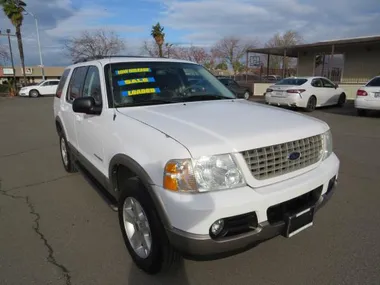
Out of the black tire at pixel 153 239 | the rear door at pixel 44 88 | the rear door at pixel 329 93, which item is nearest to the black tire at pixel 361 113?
the rear door at pixel 329 93

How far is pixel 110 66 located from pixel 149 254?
2.13m

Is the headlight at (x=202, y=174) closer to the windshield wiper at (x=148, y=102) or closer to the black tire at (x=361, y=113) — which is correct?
the windshield wiper at (x=148, y=102)

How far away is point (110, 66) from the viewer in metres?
3.56

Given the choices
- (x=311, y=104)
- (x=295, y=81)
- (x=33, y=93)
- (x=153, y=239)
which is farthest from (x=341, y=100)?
(x=33, y=93)

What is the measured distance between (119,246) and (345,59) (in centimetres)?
2470

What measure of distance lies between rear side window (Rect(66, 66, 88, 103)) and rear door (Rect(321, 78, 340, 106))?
12.3m

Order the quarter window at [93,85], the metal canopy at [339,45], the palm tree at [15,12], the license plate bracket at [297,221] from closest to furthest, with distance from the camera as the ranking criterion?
1. the license plate bracket at [297,221]
2. the quarter window at [93,85]
3. the metal canopy at [339,45]
4. the palm tree at [15,12]

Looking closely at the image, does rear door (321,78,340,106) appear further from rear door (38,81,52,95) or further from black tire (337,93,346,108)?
rear door (38,81,52,95)

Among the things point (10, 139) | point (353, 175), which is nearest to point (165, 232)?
point (353, 175)

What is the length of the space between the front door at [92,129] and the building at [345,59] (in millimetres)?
19018

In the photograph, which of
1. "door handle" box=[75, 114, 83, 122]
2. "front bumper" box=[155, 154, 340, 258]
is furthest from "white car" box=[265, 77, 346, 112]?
"front bumper" box=[155, 154, 340, 258]

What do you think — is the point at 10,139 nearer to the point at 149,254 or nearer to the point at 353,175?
the point at 149,254

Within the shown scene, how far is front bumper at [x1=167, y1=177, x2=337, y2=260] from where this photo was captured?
2150mm

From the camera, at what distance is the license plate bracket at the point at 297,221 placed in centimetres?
237
